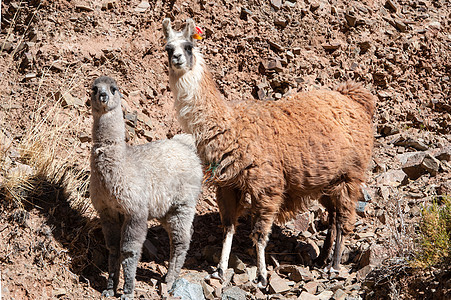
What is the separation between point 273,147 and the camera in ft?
22.0

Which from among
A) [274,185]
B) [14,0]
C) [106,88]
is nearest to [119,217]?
[106,88]

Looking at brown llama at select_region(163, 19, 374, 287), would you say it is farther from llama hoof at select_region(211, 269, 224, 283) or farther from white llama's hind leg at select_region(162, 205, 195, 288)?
white llama's hind leg at select_region(162, 205, 195, 288)

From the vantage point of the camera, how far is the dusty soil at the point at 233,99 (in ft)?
19.1

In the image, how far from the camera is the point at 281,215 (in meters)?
7.14

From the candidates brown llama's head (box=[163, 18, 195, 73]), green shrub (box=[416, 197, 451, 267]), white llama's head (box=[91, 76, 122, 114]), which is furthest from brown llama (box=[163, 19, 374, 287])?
green shrub (box=[416, 197, 451, 267])

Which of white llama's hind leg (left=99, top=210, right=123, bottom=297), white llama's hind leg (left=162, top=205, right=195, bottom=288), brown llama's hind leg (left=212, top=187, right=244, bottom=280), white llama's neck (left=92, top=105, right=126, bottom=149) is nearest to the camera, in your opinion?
white llama's neck (left=92, top=105, right=126, bottom=149)

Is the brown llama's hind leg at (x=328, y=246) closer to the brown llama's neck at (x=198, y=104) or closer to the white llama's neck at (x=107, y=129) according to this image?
the brown llama's neck at (x=198, y=104)

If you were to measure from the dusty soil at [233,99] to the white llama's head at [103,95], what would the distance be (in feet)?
4.45

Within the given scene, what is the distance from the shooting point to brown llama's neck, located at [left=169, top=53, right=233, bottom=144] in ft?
21.1

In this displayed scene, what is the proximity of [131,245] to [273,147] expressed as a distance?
2221mm

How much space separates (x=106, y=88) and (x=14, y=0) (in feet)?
15.2

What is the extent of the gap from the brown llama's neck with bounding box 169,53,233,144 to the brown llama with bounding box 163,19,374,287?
12mm

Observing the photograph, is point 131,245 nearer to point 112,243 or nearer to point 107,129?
point 112,243

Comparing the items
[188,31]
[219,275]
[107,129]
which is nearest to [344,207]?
[219,275]
